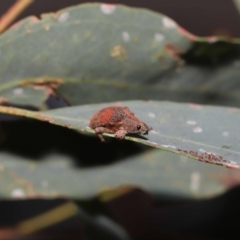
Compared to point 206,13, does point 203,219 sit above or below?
below

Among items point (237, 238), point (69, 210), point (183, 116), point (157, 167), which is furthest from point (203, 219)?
point (183, 116)

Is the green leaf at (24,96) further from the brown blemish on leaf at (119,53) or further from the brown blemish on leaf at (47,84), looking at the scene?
the brown blemish on leaf at (119,53)

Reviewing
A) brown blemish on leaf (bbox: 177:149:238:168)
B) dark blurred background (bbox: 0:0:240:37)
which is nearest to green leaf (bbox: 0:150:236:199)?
brown blemish on leaf (bbox: 177:149:238:168)

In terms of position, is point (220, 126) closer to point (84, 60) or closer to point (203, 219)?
point (84, 60)

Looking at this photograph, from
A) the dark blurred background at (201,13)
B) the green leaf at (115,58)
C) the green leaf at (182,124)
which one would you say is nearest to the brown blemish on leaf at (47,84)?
the green leaf at (115,58)

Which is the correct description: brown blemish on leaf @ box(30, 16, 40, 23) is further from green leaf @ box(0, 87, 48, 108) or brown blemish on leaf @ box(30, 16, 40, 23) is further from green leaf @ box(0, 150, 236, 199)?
green leaf @ box(0, 150, 236, 199)

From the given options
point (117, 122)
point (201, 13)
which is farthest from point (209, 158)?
point (201, 13)

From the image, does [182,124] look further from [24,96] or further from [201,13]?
[201,13]
